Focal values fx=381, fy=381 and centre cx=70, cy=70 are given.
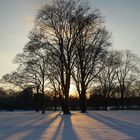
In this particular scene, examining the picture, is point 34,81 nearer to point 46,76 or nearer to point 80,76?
point 46,76

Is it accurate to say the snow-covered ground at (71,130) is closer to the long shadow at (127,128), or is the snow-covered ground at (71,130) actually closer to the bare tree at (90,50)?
the long shadow at (127,128)

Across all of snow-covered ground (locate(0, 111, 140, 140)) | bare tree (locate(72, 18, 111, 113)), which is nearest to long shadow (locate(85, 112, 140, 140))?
snow-covered ground (locate(0, 111, 140, 140))

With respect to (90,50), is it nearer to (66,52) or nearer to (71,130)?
(66,52)

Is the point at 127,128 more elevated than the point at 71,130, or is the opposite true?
the point at 127,128

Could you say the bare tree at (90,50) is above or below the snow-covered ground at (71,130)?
above

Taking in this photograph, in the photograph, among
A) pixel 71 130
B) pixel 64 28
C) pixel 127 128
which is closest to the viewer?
pixel 71 130

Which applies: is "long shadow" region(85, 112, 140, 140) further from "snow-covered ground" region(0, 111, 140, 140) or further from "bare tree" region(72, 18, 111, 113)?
"bare tree" region(72, 18, 111, 113)

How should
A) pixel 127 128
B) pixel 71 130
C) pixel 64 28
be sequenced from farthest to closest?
pixel 64 28, pixel 127 128, pixel 71 130

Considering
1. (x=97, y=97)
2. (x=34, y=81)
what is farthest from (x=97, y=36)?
(x=97, y=97)

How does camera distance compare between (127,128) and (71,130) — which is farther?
(127,128)

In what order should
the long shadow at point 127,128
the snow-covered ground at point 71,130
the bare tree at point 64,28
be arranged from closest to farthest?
the snow-covered ground at point 71,130 < the long shadow at point 127,128 < the bare tree at point 64,28

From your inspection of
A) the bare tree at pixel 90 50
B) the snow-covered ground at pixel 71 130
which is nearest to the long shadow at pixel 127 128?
the snow-covered ground at pixel 71 130

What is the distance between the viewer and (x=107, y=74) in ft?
294

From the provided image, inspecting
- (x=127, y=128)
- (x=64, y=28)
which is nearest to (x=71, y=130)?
(x=127, y=128)
